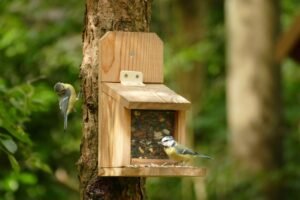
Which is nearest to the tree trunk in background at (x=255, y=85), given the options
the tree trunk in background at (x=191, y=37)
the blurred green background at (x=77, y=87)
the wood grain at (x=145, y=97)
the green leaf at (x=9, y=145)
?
the blurred green background at (x=77, y=87)

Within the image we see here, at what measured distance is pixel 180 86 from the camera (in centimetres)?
1516

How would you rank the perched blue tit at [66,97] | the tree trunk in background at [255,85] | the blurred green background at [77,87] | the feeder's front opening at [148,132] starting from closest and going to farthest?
the feeder's front opening at [148,132], the perched blue tit at [66,97], the blurred green background at [77,87], the tree trunk in background at [255,85]

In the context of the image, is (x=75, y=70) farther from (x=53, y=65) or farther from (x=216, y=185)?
(x=216, y=185)

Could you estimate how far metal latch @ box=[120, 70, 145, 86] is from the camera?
4675 millimetres

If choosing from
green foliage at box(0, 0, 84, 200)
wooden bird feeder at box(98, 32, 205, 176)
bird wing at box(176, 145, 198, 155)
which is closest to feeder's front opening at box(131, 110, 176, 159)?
wooden bird feeder at box(98, 32, 205, 176)

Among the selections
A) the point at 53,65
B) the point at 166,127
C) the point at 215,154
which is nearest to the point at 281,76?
the point at 215,154

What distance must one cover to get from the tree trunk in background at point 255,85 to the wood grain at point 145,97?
7745mm

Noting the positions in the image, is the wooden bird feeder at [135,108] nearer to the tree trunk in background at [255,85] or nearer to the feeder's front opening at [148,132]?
the feeder's front opening at [148,132]

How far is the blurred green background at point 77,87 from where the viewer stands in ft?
20.7

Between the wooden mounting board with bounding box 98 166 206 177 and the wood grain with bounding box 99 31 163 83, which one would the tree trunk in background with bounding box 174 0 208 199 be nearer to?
the wood grain with bounding box 99 31 163 83

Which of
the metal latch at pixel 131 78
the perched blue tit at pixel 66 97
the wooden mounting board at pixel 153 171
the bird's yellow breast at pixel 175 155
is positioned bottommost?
the wooden mounting board at pixel 153 171

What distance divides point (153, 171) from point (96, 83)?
56 cm

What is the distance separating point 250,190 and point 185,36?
4.29 metres

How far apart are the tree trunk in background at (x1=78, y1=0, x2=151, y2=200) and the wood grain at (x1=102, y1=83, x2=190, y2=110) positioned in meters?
0.13
